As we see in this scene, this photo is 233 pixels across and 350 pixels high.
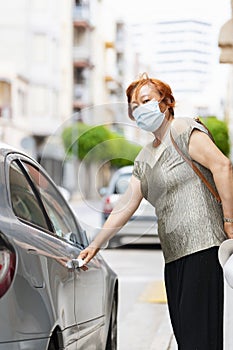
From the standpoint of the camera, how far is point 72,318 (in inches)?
191

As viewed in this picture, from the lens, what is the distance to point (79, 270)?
519cm

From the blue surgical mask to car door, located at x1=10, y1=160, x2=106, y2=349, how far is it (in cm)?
64

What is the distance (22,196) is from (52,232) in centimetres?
40

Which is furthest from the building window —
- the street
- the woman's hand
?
the woman's hand

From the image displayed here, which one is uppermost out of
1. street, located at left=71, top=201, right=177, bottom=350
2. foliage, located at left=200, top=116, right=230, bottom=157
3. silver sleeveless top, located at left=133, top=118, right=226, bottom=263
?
silver sleeveless top, located at left=133, top=118, right=226, bottom=263

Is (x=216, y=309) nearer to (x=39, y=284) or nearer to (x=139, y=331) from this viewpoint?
(x=39, y=284)

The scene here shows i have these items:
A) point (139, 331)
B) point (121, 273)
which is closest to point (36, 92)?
point (121, 273)

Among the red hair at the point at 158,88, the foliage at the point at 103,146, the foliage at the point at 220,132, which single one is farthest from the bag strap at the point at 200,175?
the foliage at the point at 220,132

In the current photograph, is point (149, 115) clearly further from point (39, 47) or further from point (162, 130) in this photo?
point (39, 47)

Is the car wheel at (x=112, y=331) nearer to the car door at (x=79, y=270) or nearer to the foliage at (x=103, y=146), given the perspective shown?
the car door at (x=79, y=270)

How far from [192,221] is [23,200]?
32.1 inches

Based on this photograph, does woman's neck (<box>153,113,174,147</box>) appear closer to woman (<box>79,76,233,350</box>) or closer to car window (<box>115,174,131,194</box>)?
woman (<box>79,76,233,350</box>)

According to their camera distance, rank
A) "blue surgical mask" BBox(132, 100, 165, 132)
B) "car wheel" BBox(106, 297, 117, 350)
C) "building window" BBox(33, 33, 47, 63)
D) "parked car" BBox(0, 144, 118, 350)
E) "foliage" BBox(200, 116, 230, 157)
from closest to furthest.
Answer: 1. "parked car" BBox(0, 144, 118, 350)
2. "blue surgical mask" BBox(132, 100, 165, 132)
3. "car wheel" BBox(106, 297, 117, 350)
4. "building window" BBox(33, 33, 47, 63)
5. "foliage" BBox(200, 116, 230, 157)

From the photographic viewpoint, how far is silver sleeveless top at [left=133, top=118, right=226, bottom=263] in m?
4.84
